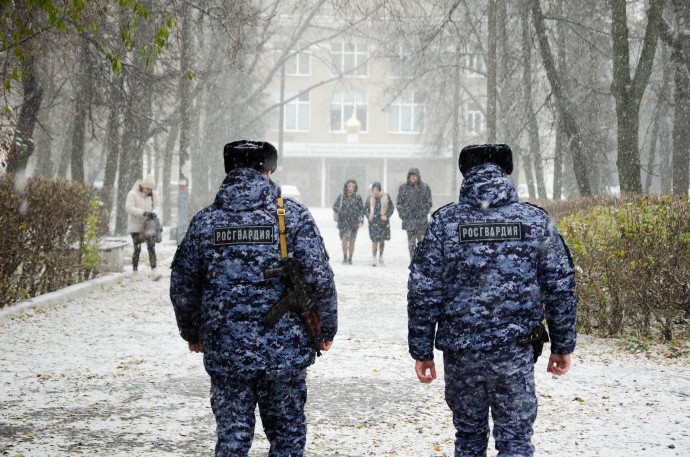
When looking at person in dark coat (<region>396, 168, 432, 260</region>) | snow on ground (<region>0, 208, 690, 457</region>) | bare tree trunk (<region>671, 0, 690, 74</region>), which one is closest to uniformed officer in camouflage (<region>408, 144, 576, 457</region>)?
snow on ground (<region>0, 208, 690, 457</region>)

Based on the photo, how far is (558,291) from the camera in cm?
387

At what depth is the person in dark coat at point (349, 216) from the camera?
61.6 feet

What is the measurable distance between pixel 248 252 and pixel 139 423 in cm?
247

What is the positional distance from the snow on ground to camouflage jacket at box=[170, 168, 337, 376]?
1.56 m

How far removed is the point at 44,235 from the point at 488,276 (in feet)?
27.8

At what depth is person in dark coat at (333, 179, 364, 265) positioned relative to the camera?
1877 cm

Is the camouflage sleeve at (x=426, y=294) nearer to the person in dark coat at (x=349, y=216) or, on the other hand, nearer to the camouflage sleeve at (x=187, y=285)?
the camouflage sleeve at (x=187, y=285)

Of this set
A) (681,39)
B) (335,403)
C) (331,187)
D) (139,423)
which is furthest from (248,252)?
(331,187)

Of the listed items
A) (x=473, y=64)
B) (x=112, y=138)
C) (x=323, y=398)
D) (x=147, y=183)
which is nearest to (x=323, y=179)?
(x=473, y=64)

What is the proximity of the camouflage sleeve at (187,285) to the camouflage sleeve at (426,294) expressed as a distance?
0.93 metres

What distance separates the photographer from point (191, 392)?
6832mm

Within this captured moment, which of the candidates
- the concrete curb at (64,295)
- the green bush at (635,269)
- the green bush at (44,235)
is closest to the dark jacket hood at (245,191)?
the green bush at (635,269)

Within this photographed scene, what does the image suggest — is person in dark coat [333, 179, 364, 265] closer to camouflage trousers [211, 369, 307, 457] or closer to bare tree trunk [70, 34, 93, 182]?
bare tree trunk [70, 34, 93, 182]

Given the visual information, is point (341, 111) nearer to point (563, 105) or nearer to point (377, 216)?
point (377, 216)
